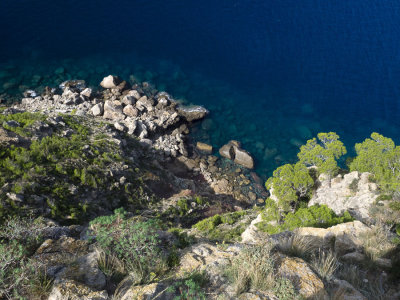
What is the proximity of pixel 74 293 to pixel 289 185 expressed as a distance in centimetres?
2129

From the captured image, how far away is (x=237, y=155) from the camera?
140 ft

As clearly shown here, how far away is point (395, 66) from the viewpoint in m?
57.7

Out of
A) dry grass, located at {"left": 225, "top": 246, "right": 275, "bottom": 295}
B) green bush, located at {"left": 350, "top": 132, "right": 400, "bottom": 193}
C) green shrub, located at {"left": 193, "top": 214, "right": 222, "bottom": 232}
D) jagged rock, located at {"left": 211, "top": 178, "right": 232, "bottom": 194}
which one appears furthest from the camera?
jagged rock, located at {"left": 211, "top": 178, "right": 232, "bottom": 194}

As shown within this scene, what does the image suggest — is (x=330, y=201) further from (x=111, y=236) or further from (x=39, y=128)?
(x=39, y=128)

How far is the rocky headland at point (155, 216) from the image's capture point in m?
9.06

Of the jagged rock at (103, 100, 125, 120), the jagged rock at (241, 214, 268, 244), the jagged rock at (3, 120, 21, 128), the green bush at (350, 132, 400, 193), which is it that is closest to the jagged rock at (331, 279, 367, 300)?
the jagged rock at (241, 214, 268, 244)

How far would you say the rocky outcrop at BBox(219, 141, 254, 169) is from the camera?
42.5 meters

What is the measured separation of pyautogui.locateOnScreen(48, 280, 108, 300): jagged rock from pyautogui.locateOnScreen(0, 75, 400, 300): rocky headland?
3 cm

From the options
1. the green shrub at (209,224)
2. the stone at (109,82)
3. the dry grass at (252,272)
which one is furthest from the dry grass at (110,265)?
the stone at (109,82)

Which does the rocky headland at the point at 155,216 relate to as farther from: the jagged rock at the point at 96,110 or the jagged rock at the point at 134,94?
the jagged rock at the point at 134,94

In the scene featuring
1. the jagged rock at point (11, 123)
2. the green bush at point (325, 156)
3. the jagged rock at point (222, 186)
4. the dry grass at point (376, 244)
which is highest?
the dry grass at point (376, 244)

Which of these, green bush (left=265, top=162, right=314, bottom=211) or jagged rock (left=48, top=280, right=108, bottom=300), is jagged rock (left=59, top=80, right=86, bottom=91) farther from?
jagged rock (left=48, top=280, right=108, bottom=300)

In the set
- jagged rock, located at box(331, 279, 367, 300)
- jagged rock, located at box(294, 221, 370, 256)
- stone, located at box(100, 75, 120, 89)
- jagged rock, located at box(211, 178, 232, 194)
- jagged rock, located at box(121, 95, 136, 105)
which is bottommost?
jagged rock, located at box(211, 178, 232, 194)

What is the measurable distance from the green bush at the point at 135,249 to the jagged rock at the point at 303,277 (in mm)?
4006
